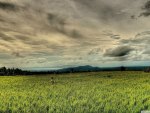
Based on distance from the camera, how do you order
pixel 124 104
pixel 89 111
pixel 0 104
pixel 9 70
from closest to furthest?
pixel 89 111
pixel 124 104
pixel 0 104
pixel 9 70

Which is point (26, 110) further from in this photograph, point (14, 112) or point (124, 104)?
point (124, 104)

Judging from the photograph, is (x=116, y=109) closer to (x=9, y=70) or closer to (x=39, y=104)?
(x=39, y=104)

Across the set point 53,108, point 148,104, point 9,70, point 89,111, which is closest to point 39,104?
point 53,108

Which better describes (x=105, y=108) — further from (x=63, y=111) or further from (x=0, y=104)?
(x=0, y=104)

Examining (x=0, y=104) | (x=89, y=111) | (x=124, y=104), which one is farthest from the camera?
(x=0, y=104)

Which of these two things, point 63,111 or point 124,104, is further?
point 124,104

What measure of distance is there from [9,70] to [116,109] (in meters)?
69.9

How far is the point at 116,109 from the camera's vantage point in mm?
13633

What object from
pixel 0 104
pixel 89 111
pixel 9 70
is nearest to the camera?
pixel 89 111

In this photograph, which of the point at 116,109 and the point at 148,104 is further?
the point at 148,104

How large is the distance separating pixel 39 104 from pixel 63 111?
2.36 meters

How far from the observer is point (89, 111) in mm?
13281

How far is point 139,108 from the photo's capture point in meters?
14.0

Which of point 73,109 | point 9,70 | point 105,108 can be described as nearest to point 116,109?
point 105,108
